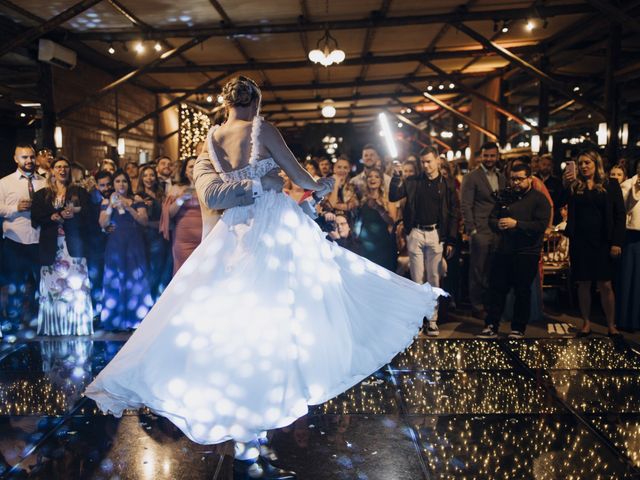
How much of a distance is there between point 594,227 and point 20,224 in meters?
5.75

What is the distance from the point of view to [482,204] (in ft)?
20.9

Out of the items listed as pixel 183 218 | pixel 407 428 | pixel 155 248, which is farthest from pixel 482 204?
pixel 155 248

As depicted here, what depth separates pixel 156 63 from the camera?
10.6m

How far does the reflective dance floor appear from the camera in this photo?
3.13 m

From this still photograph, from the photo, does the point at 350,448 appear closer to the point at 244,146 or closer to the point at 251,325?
the point at 251,325

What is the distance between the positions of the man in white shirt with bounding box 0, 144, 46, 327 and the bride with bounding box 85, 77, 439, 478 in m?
3.82

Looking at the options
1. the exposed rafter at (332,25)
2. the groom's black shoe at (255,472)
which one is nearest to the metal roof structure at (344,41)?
the exposed rafter at (332,25)

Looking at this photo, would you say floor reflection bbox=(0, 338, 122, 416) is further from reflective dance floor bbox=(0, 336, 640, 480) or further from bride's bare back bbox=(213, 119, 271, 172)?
bride's bare back bbox=(213, 119, 271, 172)

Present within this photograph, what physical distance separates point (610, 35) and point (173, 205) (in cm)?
757

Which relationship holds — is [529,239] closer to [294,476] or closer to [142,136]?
[294,476]

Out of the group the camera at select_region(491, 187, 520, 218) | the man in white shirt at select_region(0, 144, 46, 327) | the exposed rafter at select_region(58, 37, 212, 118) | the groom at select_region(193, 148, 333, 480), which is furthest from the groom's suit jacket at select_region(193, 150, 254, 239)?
the exposed rafter at select_region(58, 37, 212, 118)

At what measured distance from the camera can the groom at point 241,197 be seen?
9.58ft

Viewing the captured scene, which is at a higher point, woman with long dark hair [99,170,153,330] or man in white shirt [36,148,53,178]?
man in white shirt [36,148,53,178]

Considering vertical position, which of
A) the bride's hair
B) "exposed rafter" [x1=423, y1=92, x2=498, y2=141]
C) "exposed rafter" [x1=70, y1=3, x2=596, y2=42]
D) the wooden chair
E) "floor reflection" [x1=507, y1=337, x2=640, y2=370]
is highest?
"exposed rafter" [x1=70, y1=3, x2=596, y2=42]
